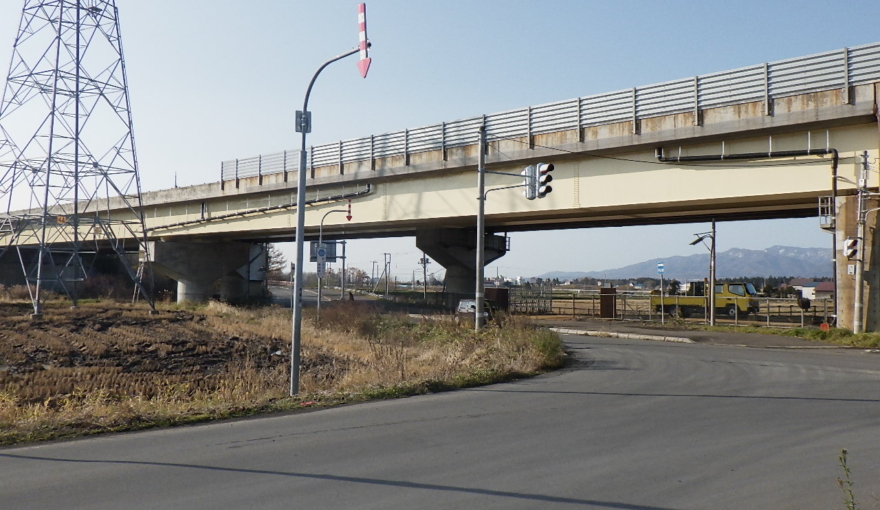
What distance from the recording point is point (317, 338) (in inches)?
1031

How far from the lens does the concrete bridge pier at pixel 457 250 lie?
125 feet

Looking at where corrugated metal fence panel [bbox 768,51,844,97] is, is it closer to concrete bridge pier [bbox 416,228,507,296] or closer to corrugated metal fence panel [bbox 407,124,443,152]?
corrugated metal fence panel [bbox 407,124,443,152]

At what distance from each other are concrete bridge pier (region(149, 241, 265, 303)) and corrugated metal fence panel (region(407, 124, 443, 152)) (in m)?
24.9

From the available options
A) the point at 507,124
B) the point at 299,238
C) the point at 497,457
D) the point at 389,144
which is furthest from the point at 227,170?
the point at 497,457

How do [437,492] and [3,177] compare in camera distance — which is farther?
[3,177]

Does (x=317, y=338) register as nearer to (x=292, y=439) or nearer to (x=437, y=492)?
(x=292, y=439)

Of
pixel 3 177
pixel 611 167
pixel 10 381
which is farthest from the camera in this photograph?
pixel 3 177

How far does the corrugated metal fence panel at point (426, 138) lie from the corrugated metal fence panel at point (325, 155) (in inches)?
208

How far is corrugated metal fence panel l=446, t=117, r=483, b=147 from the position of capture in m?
27.8

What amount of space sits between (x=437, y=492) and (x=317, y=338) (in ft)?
67.7

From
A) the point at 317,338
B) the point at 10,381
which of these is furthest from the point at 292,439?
the point at 317,338

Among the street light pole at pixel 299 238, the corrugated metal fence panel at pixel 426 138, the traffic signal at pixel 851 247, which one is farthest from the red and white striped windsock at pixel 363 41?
the corrugated metal fence panel at pixel 426 138

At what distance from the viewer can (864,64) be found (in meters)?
19.1

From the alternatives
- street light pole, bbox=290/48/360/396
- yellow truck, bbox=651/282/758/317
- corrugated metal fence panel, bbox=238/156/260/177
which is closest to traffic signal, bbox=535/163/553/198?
street light pole, bbox=290/48/360/396
